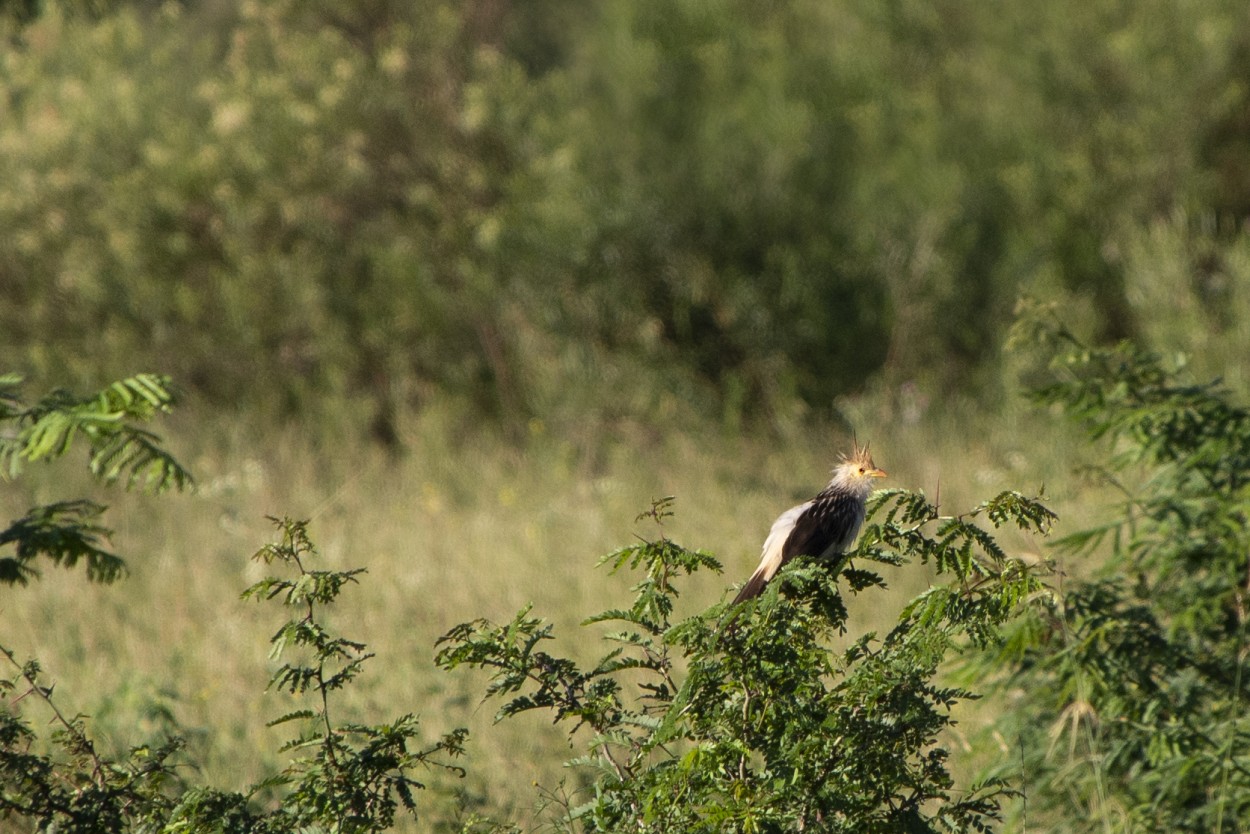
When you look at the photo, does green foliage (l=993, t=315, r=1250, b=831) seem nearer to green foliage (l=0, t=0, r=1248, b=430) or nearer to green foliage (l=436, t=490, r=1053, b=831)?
green foliage (l=436, t=490, r=1053, b=831)

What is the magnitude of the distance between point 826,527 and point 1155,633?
125 centimetres

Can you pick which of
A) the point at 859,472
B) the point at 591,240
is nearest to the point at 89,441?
the point at 859,472

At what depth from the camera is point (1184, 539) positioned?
4484 millimetres

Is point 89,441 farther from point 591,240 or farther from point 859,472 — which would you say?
point 591,240

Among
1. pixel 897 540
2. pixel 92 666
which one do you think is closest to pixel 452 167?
pixel 92 666

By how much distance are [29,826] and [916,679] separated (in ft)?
9.26

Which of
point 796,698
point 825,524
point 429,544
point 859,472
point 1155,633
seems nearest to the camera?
point 796,698

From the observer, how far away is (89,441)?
3.31 m

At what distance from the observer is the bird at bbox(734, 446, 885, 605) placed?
3912mm

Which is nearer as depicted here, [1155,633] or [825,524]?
[825,524]

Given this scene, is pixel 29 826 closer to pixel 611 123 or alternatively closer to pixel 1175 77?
pixel 611 123

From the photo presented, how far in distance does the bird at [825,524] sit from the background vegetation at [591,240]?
5.40 metres

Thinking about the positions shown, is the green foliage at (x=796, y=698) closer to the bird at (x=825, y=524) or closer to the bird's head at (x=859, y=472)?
the bird at (x=825, y=524)

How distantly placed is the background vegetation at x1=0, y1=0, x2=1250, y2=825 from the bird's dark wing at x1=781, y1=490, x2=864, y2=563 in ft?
Answer: 18.0
